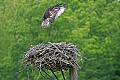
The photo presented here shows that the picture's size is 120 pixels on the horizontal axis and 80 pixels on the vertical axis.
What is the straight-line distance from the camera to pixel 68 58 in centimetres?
623

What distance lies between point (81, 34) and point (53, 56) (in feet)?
54.0

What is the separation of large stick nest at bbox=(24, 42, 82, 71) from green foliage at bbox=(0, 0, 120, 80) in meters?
15.5

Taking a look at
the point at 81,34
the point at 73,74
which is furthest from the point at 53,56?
the point at 81,34

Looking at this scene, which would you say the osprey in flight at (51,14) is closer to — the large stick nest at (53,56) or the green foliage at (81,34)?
the large stick nest at (53,56)

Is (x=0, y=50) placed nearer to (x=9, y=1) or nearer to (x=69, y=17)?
(x=9, y=1)

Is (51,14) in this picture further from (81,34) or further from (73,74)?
(81,34)

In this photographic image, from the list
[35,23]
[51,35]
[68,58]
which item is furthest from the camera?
[35,23]

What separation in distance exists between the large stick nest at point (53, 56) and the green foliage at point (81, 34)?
1545cm

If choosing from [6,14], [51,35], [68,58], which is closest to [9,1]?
[6,14]

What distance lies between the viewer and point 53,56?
20.2 feet

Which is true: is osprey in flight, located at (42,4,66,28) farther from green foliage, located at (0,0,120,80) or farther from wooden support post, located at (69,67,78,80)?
green foliage, located at (0,0,120,80)

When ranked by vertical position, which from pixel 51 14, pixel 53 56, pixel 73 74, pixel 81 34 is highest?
pixel 51 14

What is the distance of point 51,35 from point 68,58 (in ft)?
54.2

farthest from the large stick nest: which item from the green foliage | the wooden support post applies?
the green foliage
